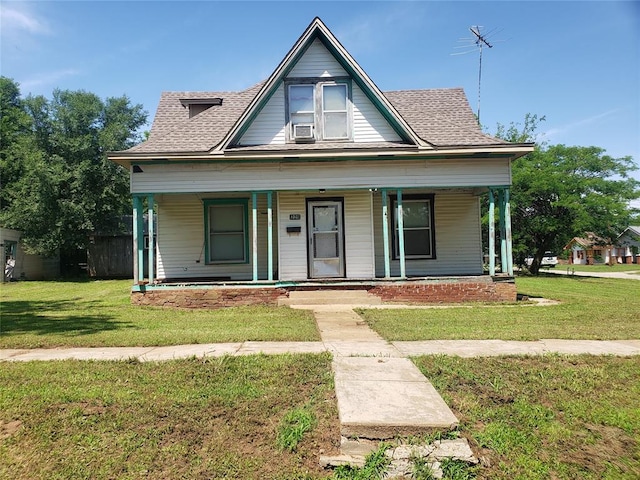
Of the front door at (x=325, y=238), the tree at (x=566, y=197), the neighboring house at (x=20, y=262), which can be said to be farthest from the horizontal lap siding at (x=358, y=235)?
the neighboring house at (x=20, y=262)

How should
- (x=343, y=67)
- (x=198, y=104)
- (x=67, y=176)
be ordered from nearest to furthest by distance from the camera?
1. (x=343, y=67)
2. (x=198, y=104)
3. (x=67, y=176)

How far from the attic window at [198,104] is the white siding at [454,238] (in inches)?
260

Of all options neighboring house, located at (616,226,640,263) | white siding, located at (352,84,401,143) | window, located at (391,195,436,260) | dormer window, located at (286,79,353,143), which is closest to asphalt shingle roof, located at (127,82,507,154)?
white siding, located at (352,84,401,143)

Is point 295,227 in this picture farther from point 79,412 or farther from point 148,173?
point 79,412

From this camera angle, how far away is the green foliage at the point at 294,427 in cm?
346

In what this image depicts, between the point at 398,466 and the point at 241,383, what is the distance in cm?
189

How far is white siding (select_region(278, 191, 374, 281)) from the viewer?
1260cm

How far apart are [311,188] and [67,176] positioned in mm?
17124

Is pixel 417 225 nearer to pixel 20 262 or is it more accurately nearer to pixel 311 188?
pixel 311 188

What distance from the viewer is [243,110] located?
46.9ft

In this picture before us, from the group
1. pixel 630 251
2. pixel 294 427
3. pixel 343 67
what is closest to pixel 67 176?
pixel 343 67

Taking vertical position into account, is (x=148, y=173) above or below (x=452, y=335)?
above

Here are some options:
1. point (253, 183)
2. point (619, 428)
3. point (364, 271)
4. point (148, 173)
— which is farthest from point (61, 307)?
point (619, 428)

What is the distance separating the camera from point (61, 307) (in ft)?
37.1
